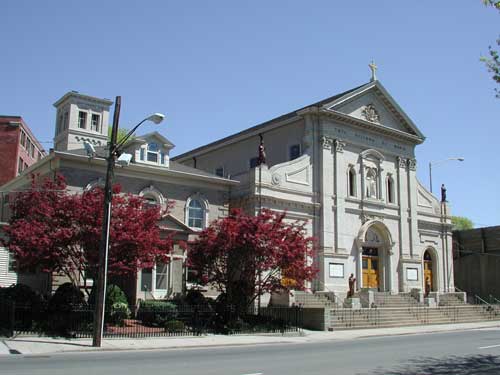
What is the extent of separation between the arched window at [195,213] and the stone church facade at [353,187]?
8.18 ft

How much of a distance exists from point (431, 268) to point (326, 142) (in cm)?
1570

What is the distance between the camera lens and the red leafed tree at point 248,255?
27375 mm

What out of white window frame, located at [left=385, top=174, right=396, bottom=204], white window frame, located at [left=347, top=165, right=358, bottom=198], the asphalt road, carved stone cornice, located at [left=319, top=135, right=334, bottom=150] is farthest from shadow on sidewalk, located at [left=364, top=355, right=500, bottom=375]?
white window frame, located at [left=385, top=174, right=396, bottom=204]

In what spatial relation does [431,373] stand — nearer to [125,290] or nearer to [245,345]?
[245,345]

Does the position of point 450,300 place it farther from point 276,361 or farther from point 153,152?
point 276,361

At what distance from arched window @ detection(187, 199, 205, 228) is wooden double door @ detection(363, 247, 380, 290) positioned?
13248 mm

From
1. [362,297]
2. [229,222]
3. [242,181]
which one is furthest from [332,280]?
[229,222]

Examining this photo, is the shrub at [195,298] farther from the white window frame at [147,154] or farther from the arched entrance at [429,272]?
the arched entrance at [429,272]

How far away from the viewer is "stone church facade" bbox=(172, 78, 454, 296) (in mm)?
37438

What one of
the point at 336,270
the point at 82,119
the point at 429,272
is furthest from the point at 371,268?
the point at 82,119

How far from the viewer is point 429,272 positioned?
46562mm

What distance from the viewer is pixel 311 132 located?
39.0 m

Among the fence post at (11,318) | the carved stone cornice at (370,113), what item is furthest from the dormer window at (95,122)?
the fence post at (11,318)

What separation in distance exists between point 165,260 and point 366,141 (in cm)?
2197
